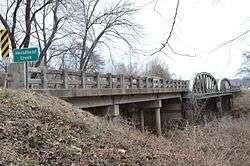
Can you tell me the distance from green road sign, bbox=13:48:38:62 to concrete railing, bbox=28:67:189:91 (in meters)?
0.83

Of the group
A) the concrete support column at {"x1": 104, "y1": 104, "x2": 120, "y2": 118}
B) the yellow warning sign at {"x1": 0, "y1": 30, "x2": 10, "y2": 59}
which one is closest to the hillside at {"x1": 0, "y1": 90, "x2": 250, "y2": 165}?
the yellow warning sign at {"x1": 0, "y1": 30, "x2": 10, "y2": 59}

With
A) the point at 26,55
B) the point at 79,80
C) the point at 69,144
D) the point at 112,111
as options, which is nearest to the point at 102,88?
the point at 112,111

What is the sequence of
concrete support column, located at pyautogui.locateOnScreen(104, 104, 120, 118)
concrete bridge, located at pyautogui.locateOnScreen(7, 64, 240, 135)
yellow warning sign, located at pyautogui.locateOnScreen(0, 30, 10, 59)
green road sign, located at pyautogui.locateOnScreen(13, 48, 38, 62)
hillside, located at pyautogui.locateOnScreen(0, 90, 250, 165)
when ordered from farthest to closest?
concrete support column, located at pyautogui.locateOnScreen(104, 104, 120, 118)
yellow warning sign, located at pyautogui.locateOnScreen(0, 30, 10, 59)
concrete bridge, located at pyautogui.locateOnScreen(7, 64, 240, 135)
green road sign, located at pyautogui.locateOnScreen(13, 48, 38, 62)
hillside, located at pyautogui.locateOnScreen(0, 90, 250, 165)

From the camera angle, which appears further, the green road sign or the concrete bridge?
the concrete bridge

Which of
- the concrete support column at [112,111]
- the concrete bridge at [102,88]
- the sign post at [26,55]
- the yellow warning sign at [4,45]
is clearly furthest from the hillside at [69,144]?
the concrete support column at [112,111]

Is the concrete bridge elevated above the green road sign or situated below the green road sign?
below

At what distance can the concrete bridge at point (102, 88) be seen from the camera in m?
16.9

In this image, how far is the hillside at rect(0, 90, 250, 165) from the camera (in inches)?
317

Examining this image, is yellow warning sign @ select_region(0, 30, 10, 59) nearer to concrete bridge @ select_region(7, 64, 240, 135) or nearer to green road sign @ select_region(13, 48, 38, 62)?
concrete bridge @ select_region(7, 64, 240, 135)

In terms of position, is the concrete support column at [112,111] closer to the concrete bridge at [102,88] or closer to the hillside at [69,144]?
the concrete bridge at [102,88]

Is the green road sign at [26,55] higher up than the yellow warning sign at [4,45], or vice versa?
the yellow warning sign at [4,45]

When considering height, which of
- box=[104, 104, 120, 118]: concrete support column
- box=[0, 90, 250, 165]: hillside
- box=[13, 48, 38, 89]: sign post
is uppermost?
box=[13, 48, 38, 89]: sign post

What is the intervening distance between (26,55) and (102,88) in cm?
686

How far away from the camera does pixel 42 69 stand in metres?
17.0
